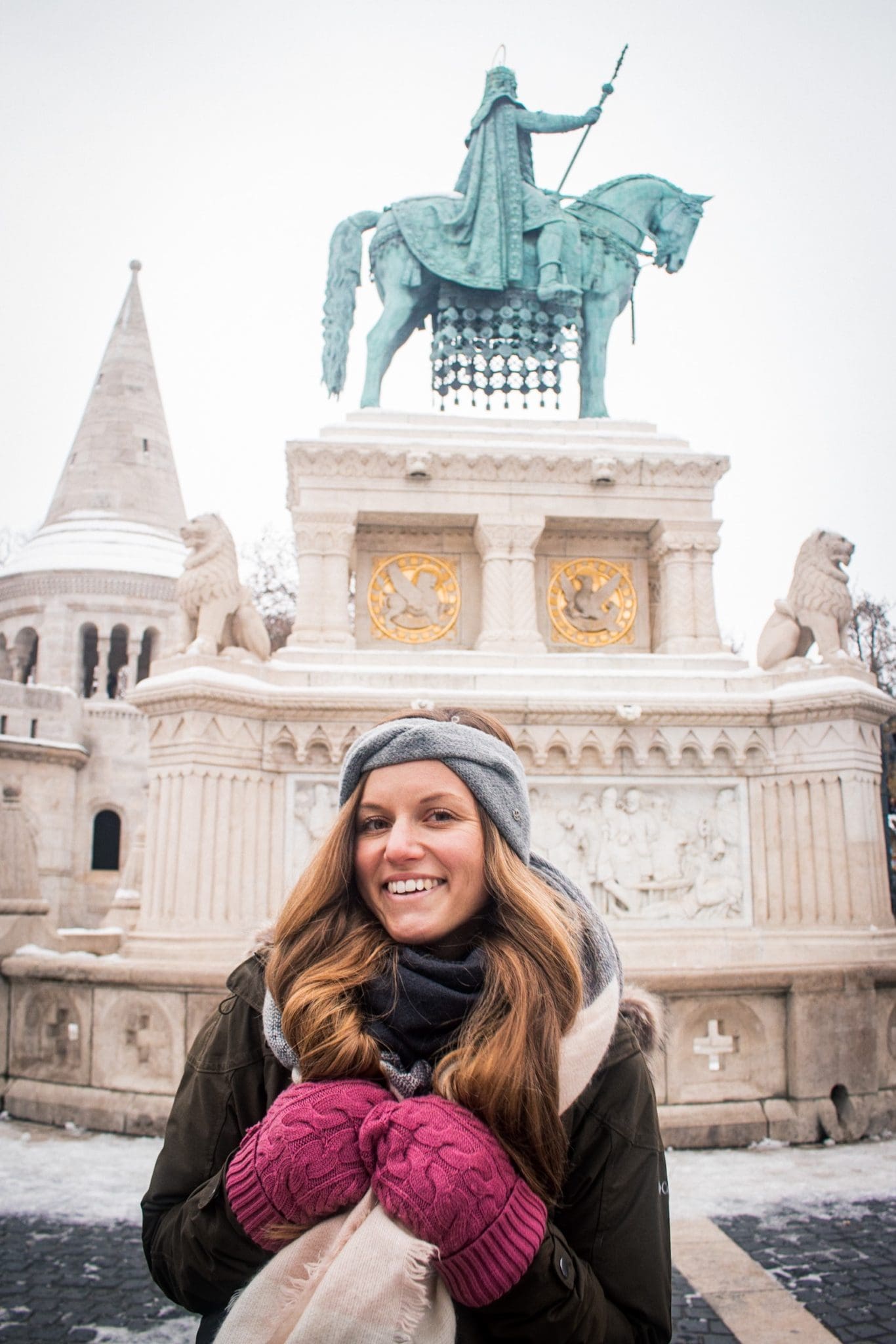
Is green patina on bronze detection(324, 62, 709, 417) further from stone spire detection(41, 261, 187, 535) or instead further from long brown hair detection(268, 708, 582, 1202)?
stone spire detection(41, 261, 187, 535)

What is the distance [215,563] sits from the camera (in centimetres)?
998

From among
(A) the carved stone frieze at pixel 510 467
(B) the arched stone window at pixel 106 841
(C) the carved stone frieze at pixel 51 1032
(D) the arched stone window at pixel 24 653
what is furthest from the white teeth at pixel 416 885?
(D) the arched stone window at pixel 24 653

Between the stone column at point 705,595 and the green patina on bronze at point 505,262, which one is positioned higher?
the green patina on bronze at point 505,262

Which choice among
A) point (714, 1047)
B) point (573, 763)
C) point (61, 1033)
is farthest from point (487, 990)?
point (573, 763)

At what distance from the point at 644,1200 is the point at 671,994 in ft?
16.3

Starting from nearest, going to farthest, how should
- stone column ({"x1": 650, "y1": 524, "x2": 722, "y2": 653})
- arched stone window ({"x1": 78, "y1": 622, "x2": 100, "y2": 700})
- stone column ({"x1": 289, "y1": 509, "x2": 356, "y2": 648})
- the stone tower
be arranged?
stone column ({"x1": 289, "y1": 509, "x2": 356, "y2": 648}) → stone column ({"x1": 650, "y1": 524, "x2": 722, "y2": 653}) → the stone tower → arched stone window ({"x1": 78, "y1": 622, "x2": 100, "y2": 700})

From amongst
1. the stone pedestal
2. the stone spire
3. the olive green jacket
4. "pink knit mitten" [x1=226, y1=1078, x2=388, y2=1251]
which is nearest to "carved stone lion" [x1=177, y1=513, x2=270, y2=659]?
the stone pedestal

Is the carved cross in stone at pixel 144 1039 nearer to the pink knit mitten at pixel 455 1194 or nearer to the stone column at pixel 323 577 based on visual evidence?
the stone column at pixel 323 577

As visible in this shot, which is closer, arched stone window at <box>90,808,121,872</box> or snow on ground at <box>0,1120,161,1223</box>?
snow on ground at <box>0,1120,161,1223</box>

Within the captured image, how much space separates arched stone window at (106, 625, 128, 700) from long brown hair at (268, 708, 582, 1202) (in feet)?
129

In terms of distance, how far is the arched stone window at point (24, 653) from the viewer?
40312 mm

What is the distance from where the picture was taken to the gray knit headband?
6.69 ft

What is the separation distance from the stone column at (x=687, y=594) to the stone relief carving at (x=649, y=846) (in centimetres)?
192

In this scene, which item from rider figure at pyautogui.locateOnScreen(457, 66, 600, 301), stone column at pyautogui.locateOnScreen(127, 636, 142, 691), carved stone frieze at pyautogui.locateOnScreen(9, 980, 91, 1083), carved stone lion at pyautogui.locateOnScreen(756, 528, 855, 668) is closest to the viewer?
carved stone frieze at pyautogui.locateOnScreen(9, 980, 91, 1083)
